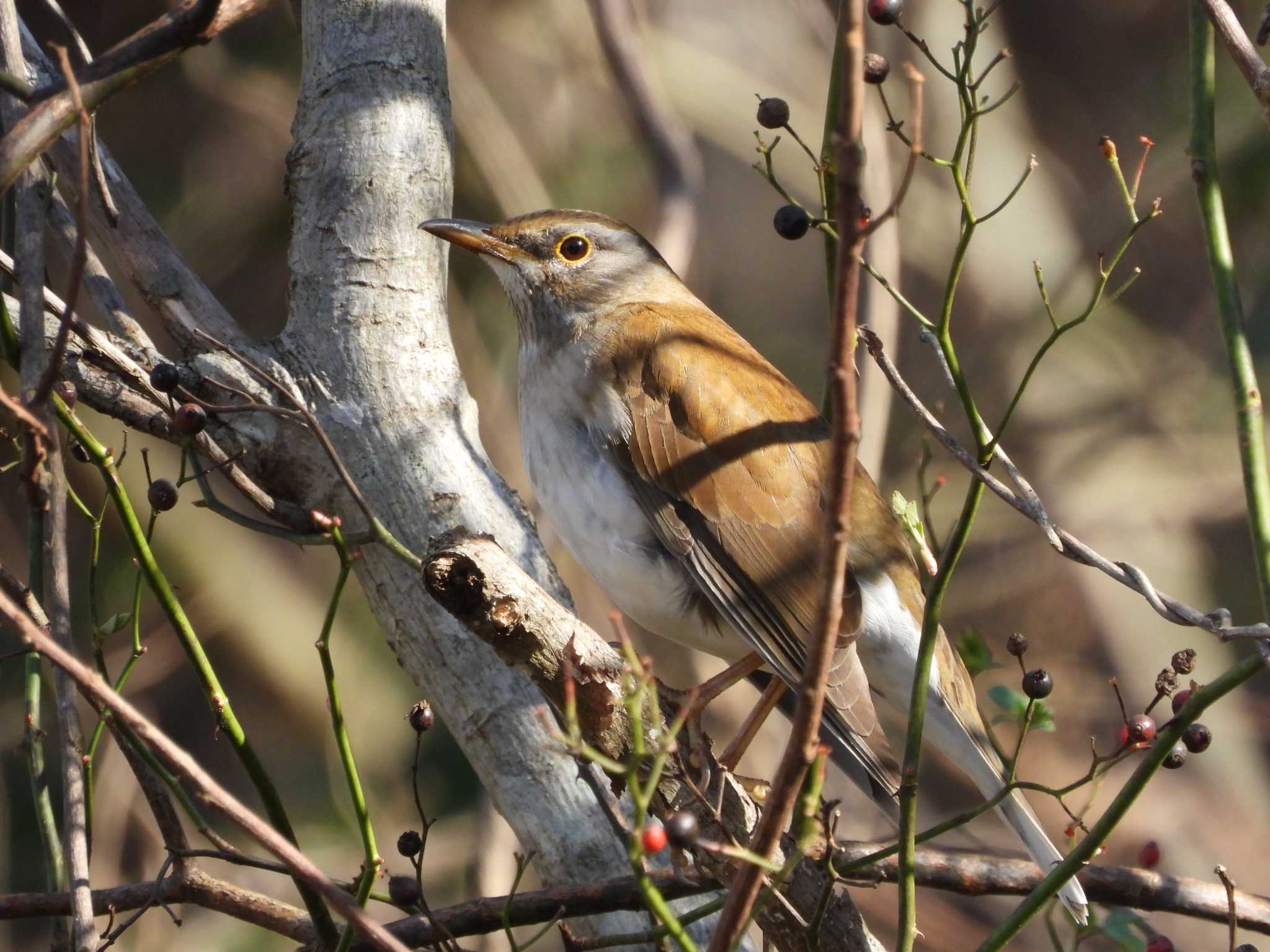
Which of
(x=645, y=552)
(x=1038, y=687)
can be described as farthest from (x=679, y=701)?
(x=1038, y=687)

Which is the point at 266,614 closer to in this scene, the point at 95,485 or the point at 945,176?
the point at 95,485

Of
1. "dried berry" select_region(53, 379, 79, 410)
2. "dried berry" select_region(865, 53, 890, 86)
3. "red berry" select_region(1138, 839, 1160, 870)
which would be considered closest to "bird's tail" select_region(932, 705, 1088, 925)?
"red berry" select_region(1138, 839, 1160, 870)

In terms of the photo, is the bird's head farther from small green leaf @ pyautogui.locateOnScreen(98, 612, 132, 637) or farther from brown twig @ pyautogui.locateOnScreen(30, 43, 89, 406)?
brown twig @ pyautogui.locateOnScreen(30, 43, 89, 406)

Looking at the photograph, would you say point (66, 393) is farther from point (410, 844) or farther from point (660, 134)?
point (660, 134)

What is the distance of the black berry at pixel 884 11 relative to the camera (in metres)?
2.69

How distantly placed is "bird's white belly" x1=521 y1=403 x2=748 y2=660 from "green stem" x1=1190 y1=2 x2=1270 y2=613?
1511 millimetres

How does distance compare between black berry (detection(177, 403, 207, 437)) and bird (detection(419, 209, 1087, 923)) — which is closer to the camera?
black berry (detection(177, 403, 207, 437))

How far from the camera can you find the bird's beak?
3.76m

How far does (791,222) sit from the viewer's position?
2746 mm

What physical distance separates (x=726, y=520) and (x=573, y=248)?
124 centimetres

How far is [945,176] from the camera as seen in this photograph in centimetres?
739

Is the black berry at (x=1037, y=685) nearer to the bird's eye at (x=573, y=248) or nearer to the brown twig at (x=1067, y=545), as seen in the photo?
the brown twig at (x=1067, y=545)

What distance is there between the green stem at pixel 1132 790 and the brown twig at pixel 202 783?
3.17ft

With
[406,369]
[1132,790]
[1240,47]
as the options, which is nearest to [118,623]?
[406,369]
